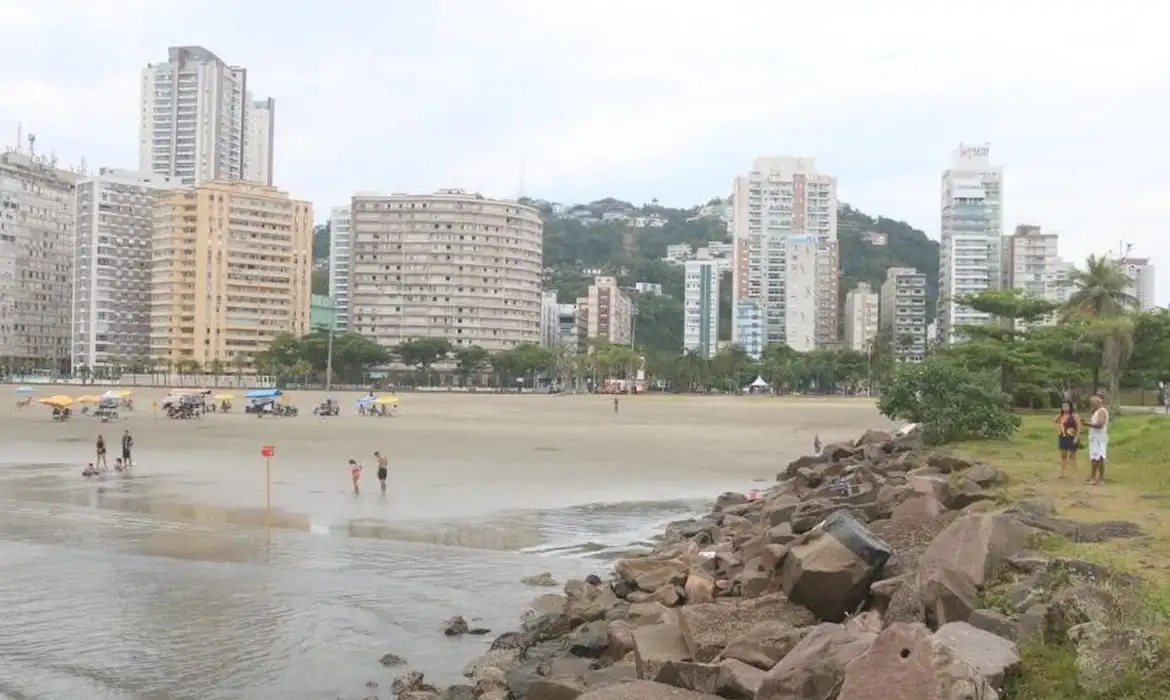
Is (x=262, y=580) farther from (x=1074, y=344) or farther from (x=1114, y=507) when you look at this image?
(x=1074, y=344)

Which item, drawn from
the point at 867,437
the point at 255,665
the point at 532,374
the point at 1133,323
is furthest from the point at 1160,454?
the point at 532,374

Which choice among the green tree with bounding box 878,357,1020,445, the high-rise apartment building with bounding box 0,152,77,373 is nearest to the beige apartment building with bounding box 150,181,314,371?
the high-rise apartment building with bounding box 0,152,77,373

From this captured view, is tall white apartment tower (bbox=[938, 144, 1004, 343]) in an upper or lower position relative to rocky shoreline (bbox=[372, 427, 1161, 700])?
upper

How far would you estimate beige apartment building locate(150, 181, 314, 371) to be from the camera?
157 metres

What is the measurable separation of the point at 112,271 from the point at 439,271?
5413cm

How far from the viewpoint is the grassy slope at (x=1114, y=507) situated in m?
6.22

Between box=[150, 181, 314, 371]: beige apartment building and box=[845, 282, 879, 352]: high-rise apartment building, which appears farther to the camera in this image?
box=[845, 282, 879, 352]: high-rise apartment building

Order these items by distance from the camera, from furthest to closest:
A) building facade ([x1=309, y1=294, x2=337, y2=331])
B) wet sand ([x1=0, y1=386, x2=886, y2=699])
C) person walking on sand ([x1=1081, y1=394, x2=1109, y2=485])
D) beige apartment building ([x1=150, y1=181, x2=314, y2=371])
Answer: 1. building facade ([x1=309, y1=294, x2=337, y2=331])
2. beige apartment building ([x1=150, y1=181, x2=314, y2=371])
3. person walking on sand ([x1=1081, y1=394, x2=1109, y2=485])
4. wet sand ([x1=0, y1=386, x2=886, y2=699])

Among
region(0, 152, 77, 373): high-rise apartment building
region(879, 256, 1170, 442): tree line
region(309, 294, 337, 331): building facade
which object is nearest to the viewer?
region(879, 256, 1170, 442): tree line

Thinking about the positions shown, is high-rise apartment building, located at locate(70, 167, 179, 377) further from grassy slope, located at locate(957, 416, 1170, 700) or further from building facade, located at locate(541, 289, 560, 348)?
grassy slope, located at locate(957, 416, 1170, 700)

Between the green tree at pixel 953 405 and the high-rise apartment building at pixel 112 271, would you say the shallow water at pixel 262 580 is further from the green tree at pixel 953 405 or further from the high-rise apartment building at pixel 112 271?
the high-rise apartment building at pixel 112 271

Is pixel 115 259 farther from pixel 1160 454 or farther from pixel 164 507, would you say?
pixel 1160 454

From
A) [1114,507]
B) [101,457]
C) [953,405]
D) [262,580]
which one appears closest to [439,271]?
[101,457]

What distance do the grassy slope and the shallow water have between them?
22.8 feet
